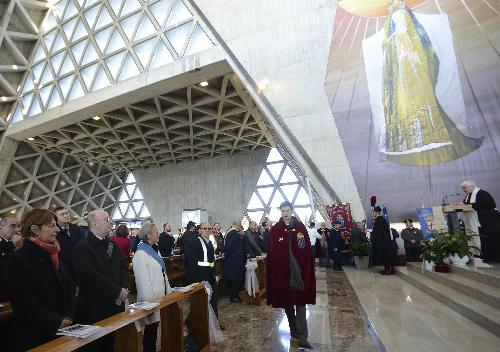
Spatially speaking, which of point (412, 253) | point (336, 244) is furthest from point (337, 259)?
point (412, 253)

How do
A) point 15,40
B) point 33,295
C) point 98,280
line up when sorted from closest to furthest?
point 33,295 < point 98,280 < point 15,40

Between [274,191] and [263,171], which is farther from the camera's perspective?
[263,171]

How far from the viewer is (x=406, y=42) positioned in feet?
26.9

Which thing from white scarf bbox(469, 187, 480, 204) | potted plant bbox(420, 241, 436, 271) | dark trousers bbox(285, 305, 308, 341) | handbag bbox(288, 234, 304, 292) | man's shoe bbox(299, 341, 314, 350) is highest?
white scarf bbox(469, 187, 480, 204)

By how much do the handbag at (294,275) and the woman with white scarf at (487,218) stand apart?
11.3ft

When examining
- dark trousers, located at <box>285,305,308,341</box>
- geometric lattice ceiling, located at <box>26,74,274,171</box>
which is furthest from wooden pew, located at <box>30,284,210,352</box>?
geometric lattice ceiling, located at <box>26,74,274,171</box>

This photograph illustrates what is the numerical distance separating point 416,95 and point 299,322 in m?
7.10

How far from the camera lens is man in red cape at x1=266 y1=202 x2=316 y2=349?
3.32 meters

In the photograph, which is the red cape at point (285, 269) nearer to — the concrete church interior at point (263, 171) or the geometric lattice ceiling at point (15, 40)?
the concrete church interior at point (263, 171)

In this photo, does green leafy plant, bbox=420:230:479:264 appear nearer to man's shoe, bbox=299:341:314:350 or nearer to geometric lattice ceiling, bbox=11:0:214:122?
man's shoe, bbox=299:341:314:350

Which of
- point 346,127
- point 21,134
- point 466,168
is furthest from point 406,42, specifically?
point 21,134

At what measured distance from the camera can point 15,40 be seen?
18.1 metres

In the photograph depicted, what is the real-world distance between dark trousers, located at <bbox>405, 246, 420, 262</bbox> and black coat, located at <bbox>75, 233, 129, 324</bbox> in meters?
7.50

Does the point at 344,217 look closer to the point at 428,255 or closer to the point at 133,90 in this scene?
the point at 428,255
